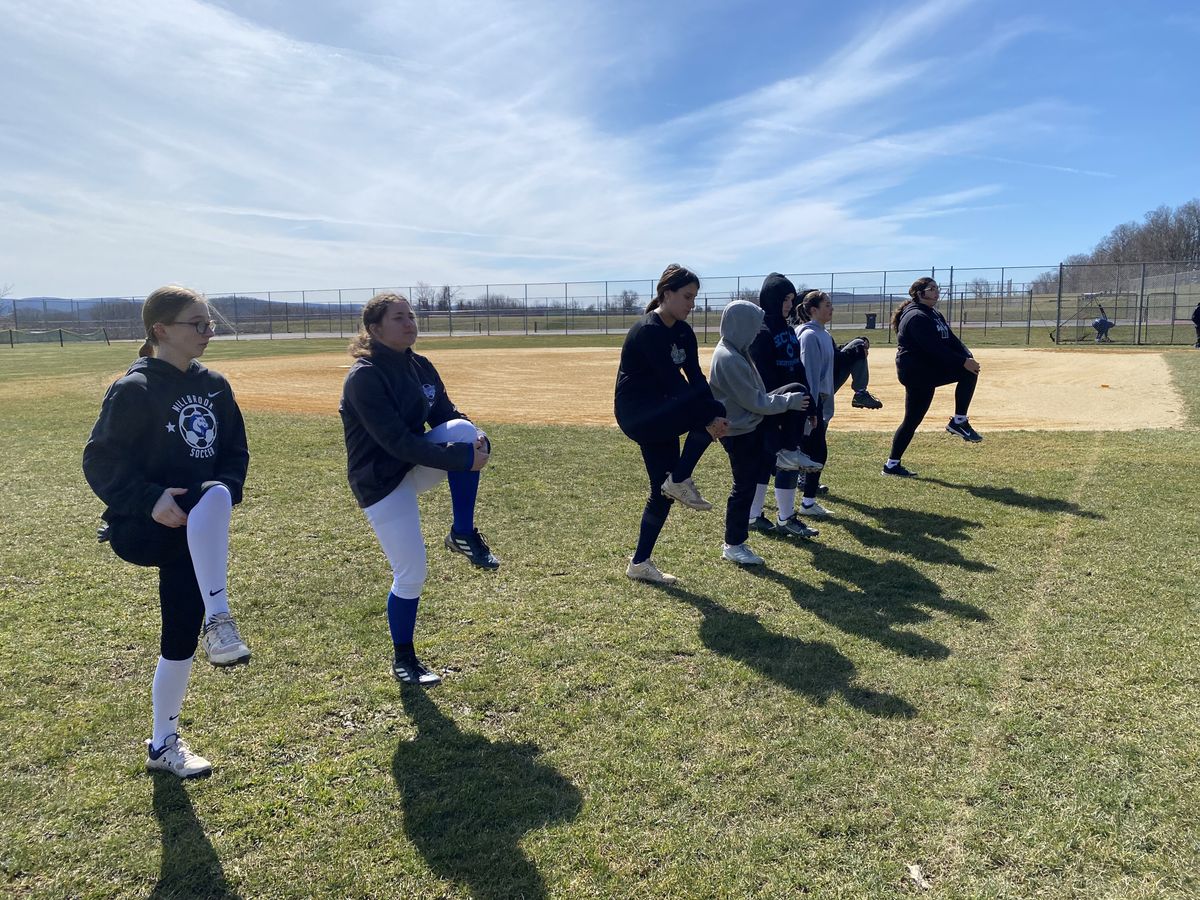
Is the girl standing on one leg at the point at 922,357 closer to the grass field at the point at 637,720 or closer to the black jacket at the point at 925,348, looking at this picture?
the black jacket at the point at 925,348

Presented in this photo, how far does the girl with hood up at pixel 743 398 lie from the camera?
513cm

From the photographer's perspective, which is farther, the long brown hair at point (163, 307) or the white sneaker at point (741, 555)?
the white sneaker at point (741, 555)

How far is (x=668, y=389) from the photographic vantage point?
479cm

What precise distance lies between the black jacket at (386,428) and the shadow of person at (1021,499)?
5.83 meters

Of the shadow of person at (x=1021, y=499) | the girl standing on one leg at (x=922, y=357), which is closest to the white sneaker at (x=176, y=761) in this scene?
the shadow of person at (x=1021, y=499)

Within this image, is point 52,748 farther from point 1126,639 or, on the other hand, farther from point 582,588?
point 1126,639

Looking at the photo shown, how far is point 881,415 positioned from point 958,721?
10.3 metres

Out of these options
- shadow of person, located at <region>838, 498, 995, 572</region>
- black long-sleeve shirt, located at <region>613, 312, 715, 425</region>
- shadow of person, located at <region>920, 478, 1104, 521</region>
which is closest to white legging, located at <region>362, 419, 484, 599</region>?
black long-sleeve shirt, located at <region>613, 312, 715, 425</region>

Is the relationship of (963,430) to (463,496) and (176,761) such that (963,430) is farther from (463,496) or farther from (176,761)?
(176,761)

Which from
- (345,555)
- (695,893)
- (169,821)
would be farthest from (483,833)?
(345,555)

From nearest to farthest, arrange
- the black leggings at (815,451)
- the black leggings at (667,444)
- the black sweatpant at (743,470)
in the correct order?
the black leggings at (667,444), the black sweatpant at (743,470), the black leggings at (815,451)

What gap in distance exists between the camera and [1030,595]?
16.0 feet

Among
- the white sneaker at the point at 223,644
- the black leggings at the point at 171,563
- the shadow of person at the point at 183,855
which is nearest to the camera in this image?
the shadow of person at the point at 183,855

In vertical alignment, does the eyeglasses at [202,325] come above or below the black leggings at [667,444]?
above
